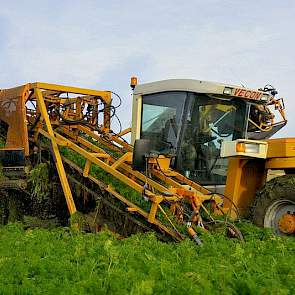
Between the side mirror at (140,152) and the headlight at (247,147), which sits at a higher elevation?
the headlight at (247,147)

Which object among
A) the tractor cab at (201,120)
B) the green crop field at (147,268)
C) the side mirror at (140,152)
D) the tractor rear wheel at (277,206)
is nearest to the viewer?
the green crop field at (147,268)

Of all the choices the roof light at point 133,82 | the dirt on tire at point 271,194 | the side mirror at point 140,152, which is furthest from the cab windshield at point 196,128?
the dirt on tire at point 271,194

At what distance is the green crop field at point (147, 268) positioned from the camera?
3.04 m

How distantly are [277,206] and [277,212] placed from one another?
0.27 feet

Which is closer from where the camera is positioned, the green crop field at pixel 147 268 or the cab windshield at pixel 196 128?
the green crop field at pixel 147 268

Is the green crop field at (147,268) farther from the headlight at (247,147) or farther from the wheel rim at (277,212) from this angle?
the headlight at (247,147)

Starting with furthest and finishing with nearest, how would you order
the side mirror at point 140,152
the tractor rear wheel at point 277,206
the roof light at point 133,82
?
the roof light at point 133,82, the side mirror at point 140,152, the tractor rear wheel at point 277,206

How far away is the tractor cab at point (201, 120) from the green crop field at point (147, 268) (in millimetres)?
2393

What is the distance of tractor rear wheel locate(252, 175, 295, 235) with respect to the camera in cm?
540

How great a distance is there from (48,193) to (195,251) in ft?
11.7

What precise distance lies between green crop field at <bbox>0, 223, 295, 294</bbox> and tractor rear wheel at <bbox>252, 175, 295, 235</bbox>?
41cm

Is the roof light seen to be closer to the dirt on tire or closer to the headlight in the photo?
the headlight

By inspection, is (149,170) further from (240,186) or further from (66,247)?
(66,247)

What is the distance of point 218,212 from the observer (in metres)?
6.13
